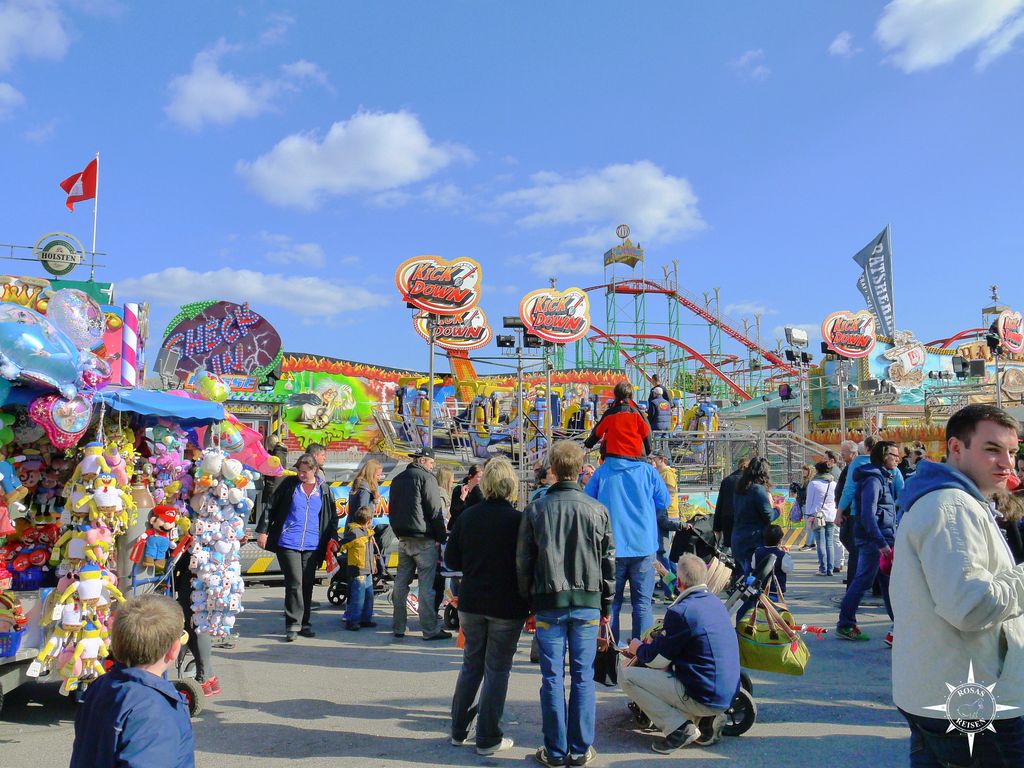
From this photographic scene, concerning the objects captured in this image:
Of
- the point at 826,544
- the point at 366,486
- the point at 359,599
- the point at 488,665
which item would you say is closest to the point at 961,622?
the point at 488,665

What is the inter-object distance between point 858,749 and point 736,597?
119cm

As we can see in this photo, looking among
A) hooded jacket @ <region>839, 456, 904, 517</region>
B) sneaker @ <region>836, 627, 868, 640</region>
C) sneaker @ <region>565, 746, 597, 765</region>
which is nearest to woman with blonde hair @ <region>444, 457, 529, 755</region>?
sneaker @ <region>565, 746, 597, 765</region>

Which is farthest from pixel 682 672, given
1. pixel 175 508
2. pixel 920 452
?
pixel 920 452

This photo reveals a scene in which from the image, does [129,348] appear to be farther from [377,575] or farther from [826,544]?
[826,544]

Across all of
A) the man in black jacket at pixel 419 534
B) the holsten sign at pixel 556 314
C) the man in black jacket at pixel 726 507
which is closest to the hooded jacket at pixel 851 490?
the man in black jacket at pixel 726 507

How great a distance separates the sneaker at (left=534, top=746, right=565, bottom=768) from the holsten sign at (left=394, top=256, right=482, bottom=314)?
13.7 meters

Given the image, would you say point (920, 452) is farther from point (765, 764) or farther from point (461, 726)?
point (461, 726)

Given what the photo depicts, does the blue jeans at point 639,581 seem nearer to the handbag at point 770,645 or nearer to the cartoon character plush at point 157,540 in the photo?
the handbag at point 770,645

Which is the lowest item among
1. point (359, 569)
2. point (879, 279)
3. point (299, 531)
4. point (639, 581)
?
point (359, 569)

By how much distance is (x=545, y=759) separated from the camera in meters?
4.11

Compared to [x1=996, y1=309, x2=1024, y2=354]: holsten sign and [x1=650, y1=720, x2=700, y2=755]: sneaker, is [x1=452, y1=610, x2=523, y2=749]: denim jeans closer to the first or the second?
[x1=650, y1=720, x2=700, y2=755]: sneaker

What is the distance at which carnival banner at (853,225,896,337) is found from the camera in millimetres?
34250

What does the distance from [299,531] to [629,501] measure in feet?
10.8

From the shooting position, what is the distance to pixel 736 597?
17.4 feet
